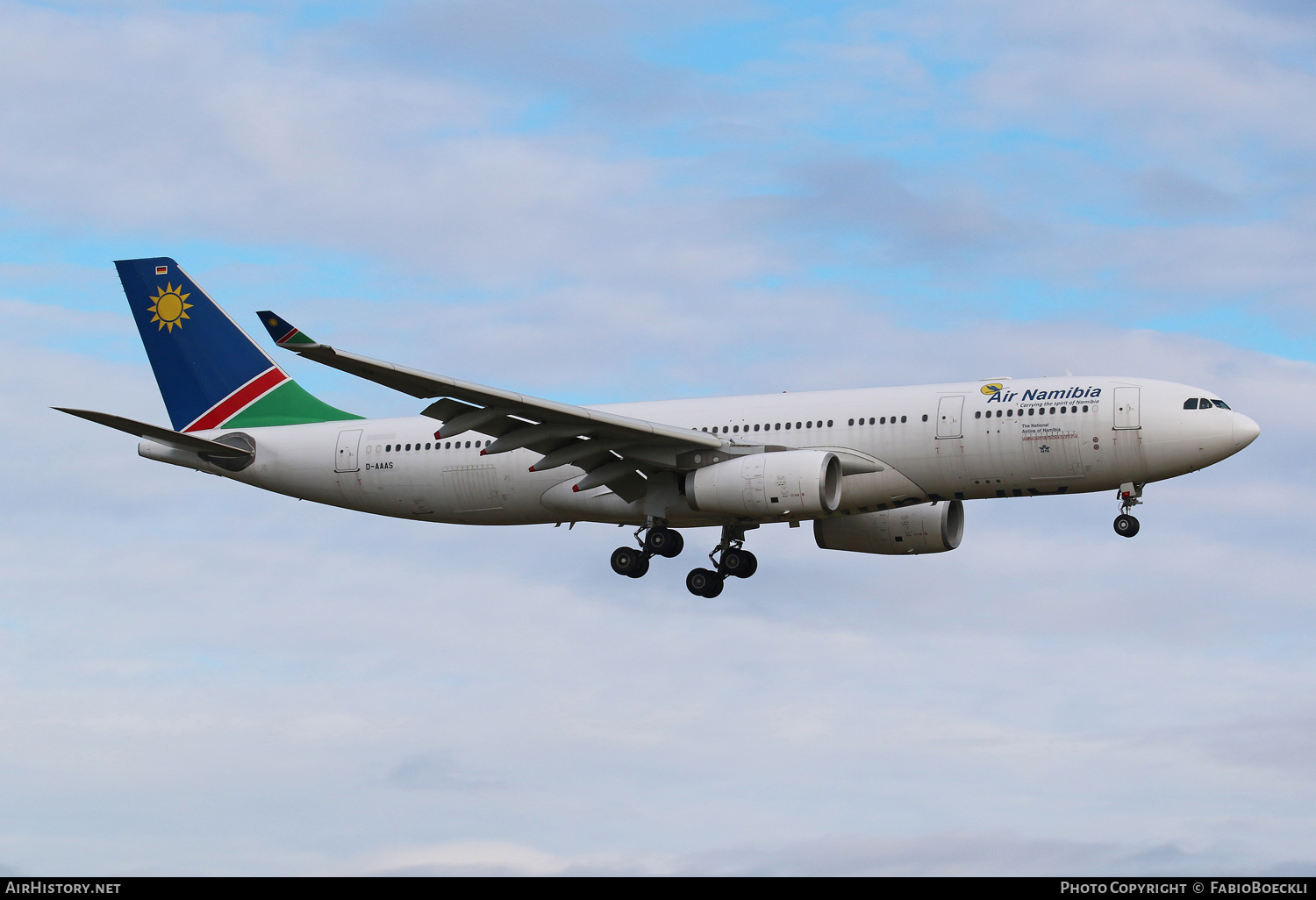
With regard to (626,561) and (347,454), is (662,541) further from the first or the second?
(347,454)

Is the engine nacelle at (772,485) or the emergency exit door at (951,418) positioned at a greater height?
the emergency exit door at (951,418)

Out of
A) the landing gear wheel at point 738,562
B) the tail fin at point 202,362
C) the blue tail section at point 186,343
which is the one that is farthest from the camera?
the blue tail section at point 186,343

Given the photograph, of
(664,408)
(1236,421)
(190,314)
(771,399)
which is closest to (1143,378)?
(1236,421)

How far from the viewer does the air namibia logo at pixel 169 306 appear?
46469 millimetres

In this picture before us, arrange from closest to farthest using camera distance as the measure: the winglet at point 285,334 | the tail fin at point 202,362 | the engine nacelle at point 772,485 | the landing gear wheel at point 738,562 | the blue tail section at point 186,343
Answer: the winglet at point 285,334
the engine nacelle at point 772,485
the landing gear wheel at point 738,562
the tail fin at point 202,362
the blue tail section at point 186,343

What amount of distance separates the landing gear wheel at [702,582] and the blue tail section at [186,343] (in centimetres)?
1322

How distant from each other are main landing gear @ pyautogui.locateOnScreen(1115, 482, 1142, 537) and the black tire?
11982 millimetres

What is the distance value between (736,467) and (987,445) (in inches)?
229

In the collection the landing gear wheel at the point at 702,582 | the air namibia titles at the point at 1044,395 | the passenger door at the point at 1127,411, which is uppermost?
the air namibia titles at the point at 1044,395

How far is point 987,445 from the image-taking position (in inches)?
1453

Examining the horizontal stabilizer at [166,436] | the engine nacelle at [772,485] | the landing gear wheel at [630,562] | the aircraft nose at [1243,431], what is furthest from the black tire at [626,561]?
the aircraft nose at [1243,431]

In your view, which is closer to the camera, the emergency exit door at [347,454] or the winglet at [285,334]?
the winglet at [285,334]

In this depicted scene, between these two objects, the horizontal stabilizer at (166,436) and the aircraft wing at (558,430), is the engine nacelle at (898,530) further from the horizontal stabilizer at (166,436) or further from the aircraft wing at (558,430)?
the horizontal stabilizer at (166,436)

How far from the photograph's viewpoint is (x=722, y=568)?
42344 mm
